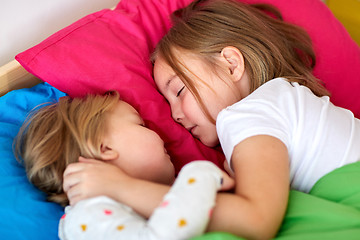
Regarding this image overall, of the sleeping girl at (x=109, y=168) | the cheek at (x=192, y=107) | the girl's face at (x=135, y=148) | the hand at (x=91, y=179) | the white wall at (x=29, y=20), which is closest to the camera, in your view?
the sleeping girl at (x=109, y=168)

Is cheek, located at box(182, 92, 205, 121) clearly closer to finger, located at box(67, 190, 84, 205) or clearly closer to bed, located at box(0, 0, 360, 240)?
bed, located at box(0, 0, 360, 240)

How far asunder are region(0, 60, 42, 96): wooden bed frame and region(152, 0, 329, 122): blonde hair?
0.39 metres

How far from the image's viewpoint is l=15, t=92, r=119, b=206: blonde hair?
983 millimetres

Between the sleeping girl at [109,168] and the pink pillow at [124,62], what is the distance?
95 millimetres

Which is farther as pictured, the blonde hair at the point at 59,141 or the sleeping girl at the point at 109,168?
the blonde hair at the point at 59,141

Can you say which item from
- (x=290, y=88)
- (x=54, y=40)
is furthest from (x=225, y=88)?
(x=54, y=40)

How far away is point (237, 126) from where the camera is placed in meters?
Result: 1.00

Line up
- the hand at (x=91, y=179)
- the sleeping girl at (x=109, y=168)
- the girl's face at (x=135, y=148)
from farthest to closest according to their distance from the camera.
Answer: the girl's face at (x=135, y=148) < the hand at (x=91, y=179) < the sleeping girl at (x=109, y=168)

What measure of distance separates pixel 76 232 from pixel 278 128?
486 millimetres

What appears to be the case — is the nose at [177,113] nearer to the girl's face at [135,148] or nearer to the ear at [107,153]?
the girl's face at [135,148]

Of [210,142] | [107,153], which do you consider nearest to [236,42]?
[210,142]

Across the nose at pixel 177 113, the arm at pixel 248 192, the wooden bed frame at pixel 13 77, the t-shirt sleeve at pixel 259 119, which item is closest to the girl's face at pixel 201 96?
the nose at pixel 177 113

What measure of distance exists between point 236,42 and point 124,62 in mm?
329

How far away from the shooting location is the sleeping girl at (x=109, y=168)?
0.80 m
